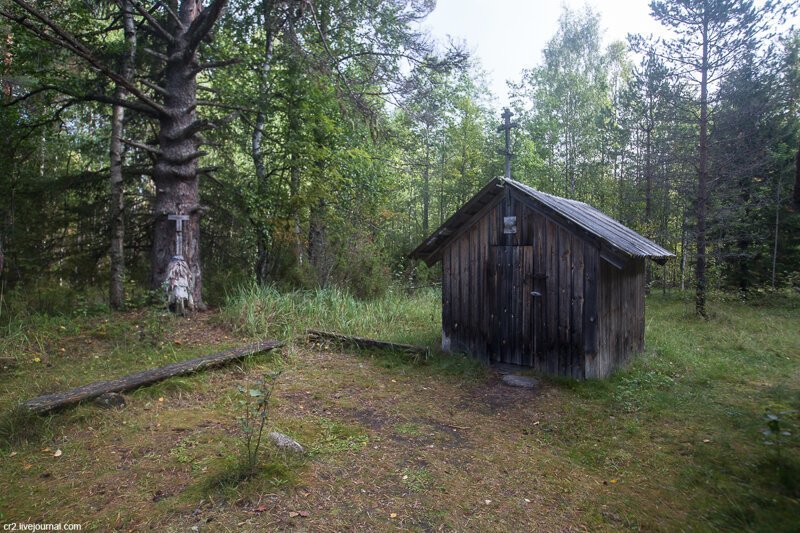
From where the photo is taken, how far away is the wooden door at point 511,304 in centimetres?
754

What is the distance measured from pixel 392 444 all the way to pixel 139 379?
3510mm

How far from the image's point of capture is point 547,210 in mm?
7176

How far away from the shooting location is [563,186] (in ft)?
79.4

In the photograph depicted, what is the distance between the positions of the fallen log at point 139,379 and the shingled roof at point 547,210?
3.66 metres

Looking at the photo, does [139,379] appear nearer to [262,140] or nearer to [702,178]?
[262,140]

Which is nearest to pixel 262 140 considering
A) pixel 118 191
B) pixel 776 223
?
pixel 118 191

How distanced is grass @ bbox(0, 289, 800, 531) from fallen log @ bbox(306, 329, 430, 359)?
29 centimetres

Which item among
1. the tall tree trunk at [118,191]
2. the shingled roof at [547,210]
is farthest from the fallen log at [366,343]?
the tall tree trunk at [118,191]

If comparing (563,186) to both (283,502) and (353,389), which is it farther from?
(283,502)

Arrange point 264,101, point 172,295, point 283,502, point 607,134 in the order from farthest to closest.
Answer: point 607,134 < point 264,101 < point 172,295 < point 283,502

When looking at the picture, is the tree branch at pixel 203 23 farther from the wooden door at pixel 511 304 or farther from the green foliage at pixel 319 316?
the wooden door at pixel 511 304

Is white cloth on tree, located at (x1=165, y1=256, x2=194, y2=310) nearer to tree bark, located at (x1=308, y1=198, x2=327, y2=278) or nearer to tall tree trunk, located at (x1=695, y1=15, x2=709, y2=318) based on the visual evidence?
tree bark, located at (x1=308, y1=198, x2=327, y2=278)

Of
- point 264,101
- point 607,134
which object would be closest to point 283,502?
point 264,101

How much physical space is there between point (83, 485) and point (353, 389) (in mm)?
3587
